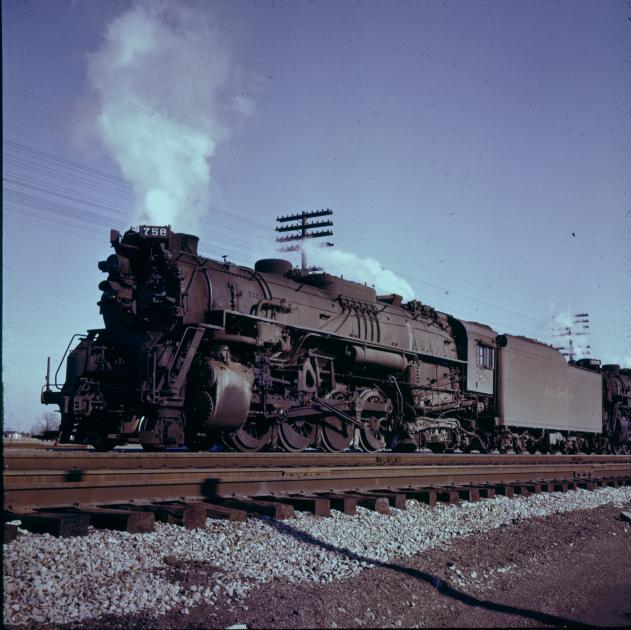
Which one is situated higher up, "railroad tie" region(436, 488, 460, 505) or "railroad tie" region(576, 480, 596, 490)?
"railroad tie" region(436, 488, 460, 505)

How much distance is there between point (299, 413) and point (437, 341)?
649 centimetres

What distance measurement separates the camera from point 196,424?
11.2 metres

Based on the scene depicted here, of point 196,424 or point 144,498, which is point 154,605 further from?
point 196,424

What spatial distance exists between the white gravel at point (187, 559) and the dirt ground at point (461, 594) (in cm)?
17

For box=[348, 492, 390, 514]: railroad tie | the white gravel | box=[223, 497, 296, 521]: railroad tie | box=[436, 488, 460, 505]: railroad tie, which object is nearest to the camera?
the white gravel

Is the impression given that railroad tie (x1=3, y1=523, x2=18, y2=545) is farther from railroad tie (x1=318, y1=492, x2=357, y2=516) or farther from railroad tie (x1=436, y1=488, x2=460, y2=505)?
railroad tie (x1=436, y1=488, x2=460, y2=505)

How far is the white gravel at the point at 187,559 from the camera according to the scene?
402 cm

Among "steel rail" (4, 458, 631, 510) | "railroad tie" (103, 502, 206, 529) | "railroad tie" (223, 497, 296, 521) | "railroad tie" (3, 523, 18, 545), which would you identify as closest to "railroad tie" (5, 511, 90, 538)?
"railroad tie" (3, 523, 18, 545)

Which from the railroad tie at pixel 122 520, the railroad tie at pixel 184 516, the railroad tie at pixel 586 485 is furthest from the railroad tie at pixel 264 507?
the railroad tie at pixel 586 485

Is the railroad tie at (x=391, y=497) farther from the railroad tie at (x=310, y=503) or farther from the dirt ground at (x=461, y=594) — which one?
the dirt ground at (x=461, y=594)

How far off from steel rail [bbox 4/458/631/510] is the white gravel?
102 cm

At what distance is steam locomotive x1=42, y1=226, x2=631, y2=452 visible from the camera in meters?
11.0

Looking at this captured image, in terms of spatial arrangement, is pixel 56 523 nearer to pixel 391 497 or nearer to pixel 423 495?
pixel 391 497

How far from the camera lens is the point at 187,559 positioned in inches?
198
